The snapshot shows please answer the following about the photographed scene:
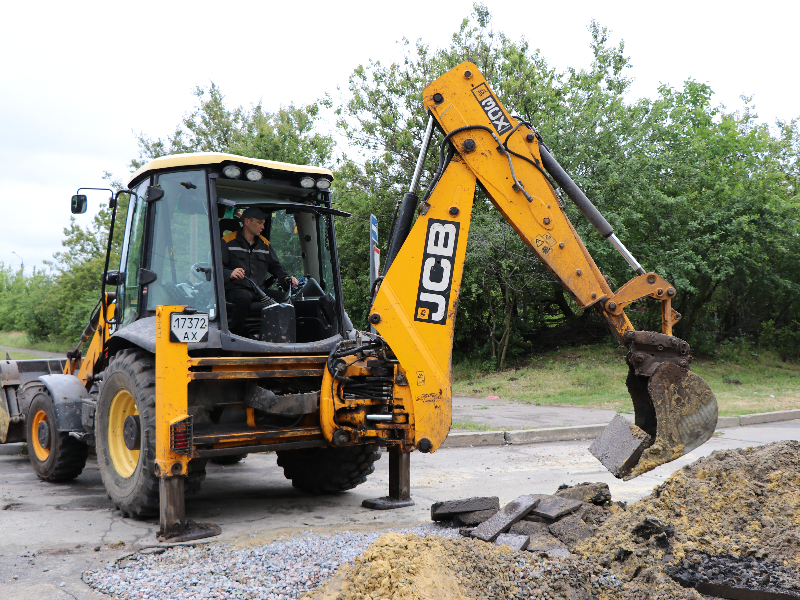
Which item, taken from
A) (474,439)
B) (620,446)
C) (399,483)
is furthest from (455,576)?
(474,439)

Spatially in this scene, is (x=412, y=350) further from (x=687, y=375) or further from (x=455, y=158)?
(x=687, y=375)

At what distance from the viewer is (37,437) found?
740 centimetres

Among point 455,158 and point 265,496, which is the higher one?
point 455,158

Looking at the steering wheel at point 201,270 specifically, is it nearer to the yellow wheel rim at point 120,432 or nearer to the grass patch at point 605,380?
the yellow wheel rim at point 120,432

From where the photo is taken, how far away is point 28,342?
139 ft

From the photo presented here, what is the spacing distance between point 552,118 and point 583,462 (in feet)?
43.9

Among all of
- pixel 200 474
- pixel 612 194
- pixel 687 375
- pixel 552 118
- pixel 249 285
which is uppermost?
pixel 552 118

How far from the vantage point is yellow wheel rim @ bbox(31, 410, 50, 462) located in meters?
7.17

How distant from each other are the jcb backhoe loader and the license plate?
0.01 m

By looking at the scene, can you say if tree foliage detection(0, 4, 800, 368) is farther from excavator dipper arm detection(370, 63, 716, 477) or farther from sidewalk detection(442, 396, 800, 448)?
excavator dipper arm detection(370, 63, 716, 477)

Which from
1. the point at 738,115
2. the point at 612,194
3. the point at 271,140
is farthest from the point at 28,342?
the point at 738,115

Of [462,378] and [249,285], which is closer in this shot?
[249,285]

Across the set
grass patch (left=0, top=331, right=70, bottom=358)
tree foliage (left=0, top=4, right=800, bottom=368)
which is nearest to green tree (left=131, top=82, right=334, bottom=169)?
tree foliage (left=0, top=4, right=800, bottom=368)

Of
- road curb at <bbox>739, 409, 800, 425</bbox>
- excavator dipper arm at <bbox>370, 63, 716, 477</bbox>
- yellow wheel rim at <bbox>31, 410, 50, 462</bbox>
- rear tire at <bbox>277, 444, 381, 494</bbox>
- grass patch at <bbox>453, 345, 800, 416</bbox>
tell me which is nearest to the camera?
excavator dipper arm at <bbox>370, 63, 716, 477</bbox>
